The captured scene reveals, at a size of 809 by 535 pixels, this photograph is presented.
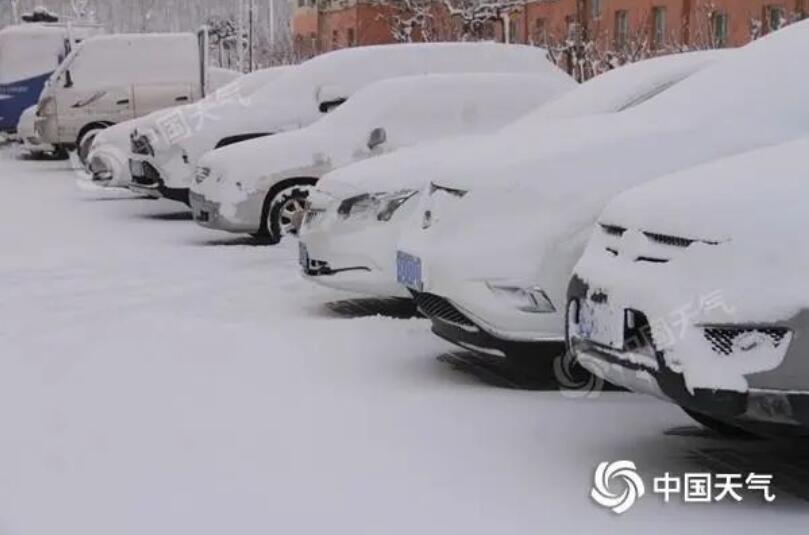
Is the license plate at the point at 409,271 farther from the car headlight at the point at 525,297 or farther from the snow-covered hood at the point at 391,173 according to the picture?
the snow-covered hood at the point at 391,173

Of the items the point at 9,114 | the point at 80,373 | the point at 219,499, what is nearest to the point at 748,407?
the point at 219,499

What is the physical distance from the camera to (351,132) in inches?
427

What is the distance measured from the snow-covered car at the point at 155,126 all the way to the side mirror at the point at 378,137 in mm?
3528

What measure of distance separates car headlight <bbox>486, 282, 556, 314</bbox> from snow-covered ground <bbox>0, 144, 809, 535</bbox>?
0.43 meters

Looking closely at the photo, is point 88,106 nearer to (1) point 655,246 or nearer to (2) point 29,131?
(2) point 29,131

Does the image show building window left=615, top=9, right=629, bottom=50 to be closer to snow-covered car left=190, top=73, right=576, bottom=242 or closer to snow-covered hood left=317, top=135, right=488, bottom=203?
snow-covered car left=190, top=73, right=576, bottom=242

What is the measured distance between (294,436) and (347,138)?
544cm

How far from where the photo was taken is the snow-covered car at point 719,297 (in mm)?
4309

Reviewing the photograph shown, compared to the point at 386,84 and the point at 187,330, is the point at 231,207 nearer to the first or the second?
the point at 386,84

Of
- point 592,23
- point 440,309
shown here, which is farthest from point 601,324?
point 592,23

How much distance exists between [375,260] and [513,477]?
2.93 metres

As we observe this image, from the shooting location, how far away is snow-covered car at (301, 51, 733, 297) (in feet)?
24.6

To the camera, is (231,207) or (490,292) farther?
(231,207)

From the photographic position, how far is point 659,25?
34.1 metres
